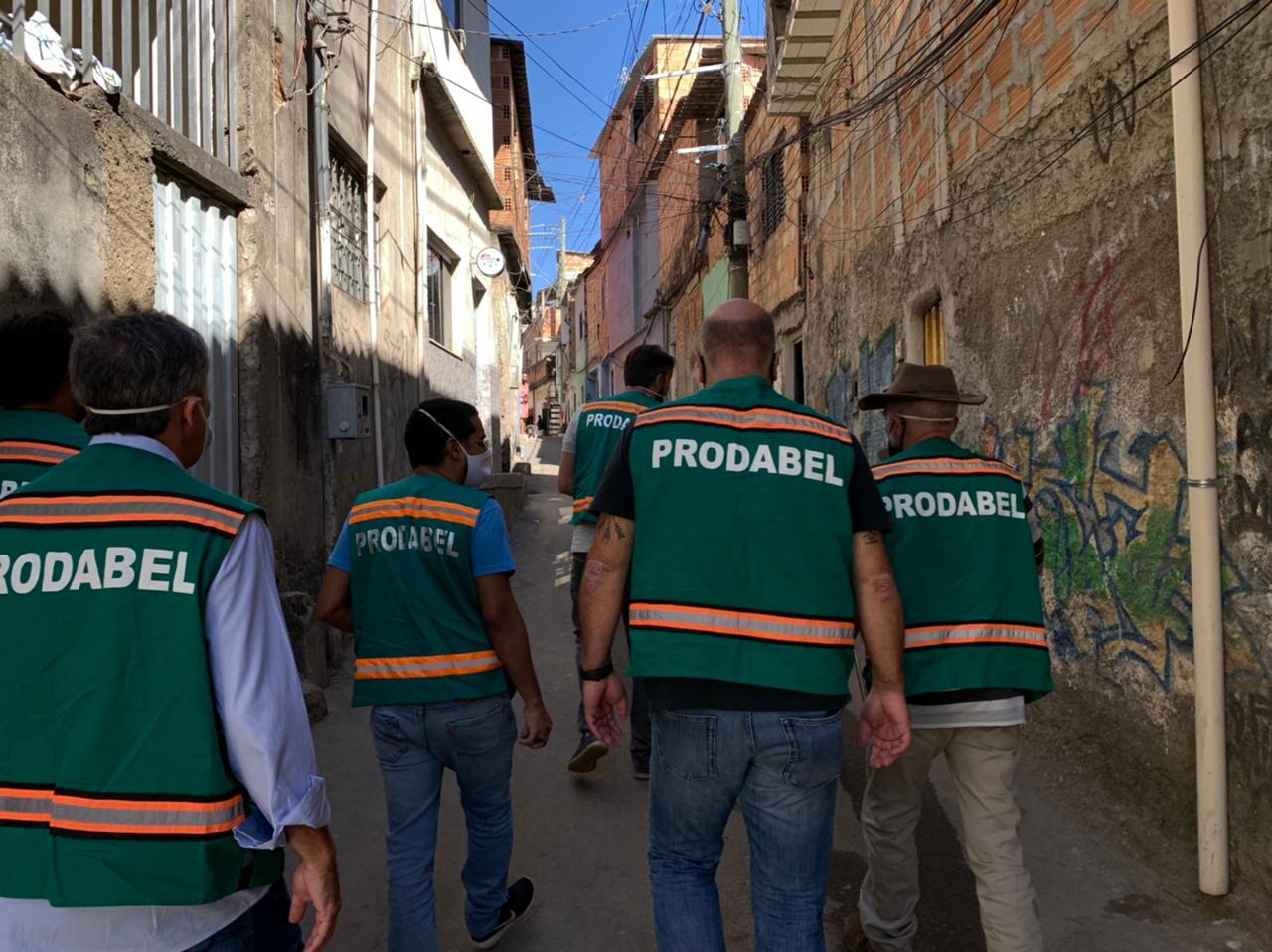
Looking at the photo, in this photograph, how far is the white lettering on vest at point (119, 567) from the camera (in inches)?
60.3

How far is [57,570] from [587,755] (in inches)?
126

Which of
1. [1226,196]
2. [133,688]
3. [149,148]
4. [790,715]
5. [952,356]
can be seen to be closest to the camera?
[133,688]

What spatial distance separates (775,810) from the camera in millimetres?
2236

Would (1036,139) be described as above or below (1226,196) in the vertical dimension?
above

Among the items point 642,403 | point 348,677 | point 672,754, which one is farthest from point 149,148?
point 672,754

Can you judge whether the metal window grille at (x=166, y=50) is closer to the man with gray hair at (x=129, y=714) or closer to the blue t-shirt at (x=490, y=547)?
the blue t-shirt at (x=490, y=547)

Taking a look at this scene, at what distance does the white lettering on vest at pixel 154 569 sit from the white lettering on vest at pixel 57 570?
0.11m

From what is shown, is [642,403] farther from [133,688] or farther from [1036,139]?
[133,688]

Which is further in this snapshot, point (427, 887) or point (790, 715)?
point (427, 887)

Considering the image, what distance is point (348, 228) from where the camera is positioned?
8.11 m

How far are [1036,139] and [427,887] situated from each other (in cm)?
448

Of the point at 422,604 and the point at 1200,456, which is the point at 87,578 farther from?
the point at 1200,456

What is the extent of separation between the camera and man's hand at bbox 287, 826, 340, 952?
5.43 feet

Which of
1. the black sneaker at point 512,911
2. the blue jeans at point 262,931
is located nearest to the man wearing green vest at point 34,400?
the blue jeans at point 262,931
